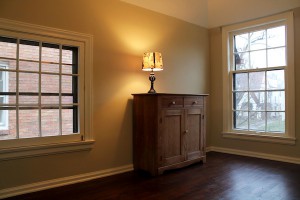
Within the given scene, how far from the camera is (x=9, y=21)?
2.36 meters

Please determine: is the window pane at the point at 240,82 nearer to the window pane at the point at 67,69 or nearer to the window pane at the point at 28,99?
the window pane at the point at 67,69

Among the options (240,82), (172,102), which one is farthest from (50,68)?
(240,82)

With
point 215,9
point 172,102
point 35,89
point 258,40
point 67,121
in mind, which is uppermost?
point 215,9

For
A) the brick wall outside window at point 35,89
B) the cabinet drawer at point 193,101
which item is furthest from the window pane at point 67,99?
the cabinet drawer at point 193,101

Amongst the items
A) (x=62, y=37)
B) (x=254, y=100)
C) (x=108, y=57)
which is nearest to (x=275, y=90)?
(x=254, y=100)

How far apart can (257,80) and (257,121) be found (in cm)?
68

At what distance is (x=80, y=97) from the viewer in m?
2.83

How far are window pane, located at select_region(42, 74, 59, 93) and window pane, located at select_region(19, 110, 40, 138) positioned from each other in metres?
0.26

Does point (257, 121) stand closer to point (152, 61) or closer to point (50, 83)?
point (152, 61)

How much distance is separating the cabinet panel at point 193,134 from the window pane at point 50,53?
1.81 metres

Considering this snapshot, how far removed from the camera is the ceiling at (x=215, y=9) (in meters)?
3.65

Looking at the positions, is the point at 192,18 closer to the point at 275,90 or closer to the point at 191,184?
the point at 275,90

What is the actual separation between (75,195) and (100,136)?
78cm

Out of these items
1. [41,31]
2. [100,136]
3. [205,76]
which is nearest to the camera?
[41,31]
